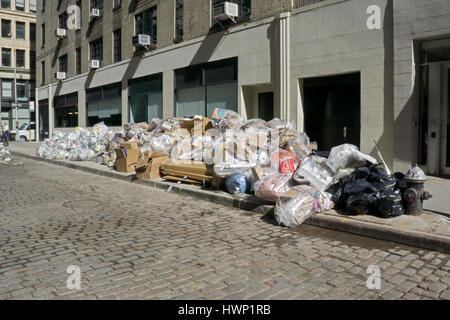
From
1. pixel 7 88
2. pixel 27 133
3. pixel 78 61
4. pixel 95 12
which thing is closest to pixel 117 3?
pixel 95 12

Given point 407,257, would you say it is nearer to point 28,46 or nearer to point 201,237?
point 201,237

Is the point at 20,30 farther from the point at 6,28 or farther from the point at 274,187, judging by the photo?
the point at 274,187

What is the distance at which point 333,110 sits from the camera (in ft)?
37.9

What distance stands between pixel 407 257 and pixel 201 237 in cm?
251

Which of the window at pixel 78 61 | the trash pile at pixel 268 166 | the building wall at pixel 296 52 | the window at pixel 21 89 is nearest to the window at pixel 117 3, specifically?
the building wall at pixel 296 52

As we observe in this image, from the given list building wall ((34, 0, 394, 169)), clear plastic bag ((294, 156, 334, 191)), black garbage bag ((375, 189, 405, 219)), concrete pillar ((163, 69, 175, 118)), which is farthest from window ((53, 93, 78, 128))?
black garbage bag ((375, 189, 405, 219))

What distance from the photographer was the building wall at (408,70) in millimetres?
8781

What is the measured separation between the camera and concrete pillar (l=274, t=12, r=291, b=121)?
11.8 meters

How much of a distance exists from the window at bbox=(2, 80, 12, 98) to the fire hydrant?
50.6 m

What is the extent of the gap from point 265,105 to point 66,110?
20167 mm

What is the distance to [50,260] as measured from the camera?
4.21 metres

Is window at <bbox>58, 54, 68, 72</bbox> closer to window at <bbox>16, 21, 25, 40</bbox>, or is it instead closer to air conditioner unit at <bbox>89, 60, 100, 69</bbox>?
air conditioner unit at <bbox>89, 60, 100, 69</bbox>

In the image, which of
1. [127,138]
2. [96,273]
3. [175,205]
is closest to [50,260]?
[96,273]

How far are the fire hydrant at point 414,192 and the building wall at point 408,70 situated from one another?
4.05m
